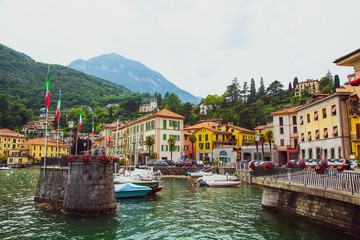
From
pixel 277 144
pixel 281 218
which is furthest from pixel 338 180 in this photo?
pixel 277 144

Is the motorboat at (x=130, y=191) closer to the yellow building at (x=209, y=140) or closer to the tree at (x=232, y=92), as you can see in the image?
the yellow building at (x=209, y=140)

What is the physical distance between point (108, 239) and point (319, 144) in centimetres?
3698

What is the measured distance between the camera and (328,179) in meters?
12.4

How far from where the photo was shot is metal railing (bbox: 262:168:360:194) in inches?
426

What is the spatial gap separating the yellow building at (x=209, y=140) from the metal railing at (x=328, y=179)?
53.0m

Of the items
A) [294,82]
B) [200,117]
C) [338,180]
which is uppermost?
[294,82]

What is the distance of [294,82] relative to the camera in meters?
139

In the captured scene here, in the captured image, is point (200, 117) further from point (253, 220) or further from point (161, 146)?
point (253, 220)

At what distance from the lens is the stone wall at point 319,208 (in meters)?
11.4

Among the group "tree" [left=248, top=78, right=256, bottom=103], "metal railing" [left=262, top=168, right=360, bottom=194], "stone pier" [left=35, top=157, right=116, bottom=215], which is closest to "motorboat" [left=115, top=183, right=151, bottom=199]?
"stone pier" [left=35, top=157, right=116, bottom=215]

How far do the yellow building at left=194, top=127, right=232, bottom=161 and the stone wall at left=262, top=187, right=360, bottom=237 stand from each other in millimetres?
50981

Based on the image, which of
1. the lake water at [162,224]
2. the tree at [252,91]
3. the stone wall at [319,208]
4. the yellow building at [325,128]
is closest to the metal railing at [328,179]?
the stone wall at [319,208]

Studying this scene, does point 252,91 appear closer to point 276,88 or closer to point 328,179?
point 276,88

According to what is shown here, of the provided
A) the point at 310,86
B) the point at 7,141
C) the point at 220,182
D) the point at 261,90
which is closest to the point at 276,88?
the point at 261,90
